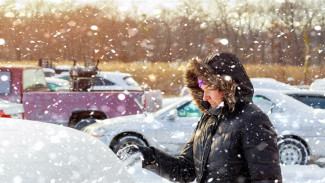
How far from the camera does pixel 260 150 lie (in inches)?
92.2

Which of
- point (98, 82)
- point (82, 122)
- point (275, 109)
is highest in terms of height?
point (275, 109)

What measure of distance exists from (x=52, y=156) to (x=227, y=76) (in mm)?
1029

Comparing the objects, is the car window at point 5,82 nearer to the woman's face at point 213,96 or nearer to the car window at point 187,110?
the car window at point 187,110

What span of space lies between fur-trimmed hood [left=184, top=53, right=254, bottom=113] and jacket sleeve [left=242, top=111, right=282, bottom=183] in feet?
0.60

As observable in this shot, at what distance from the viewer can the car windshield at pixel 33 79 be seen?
9.86 m

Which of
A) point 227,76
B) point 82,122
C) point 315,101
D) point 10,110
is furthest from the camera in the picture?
point 315,101

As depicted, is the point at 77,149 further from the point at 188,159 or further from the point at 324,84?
the point at 324,84

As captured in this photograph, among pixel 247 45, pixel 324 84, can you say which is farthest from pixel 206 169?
pixel 247 45

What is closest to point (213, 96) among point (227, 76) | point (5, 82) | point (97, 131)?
point (227, 76)

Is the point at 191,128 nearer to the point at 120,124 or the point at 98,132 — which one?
the point at 120,124

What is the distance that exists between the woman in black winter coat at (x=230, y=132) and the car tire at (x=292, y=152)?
18.9 ft

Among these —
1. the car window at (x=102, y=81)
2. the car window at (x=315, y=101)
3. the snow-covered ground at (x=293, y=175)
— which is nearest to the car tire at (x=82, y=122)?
the snow-covered ground at (x=293, y=175)

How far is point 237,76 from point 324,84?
14847 millimetres

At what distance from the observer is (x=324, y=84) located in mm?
16453
